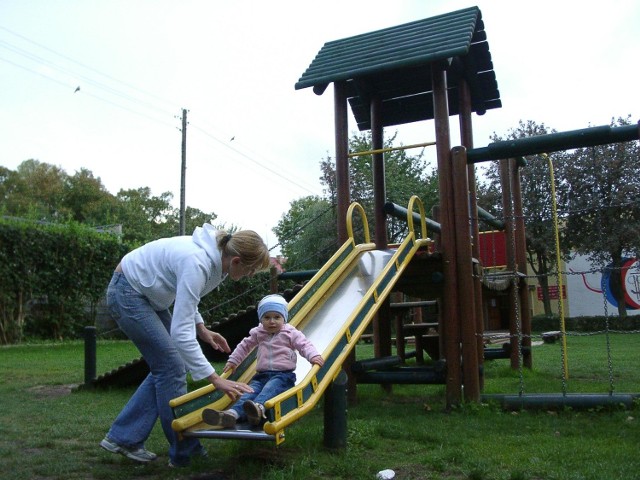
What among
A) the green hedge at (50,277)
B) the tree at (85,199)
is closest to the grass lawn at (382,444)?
the green hedge at (50,277)

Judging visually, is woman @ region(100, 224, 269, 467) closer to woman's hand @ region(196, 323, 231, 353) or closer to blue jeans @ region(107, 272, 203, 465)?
blue jeans @ region(107, 272, 203, 465)

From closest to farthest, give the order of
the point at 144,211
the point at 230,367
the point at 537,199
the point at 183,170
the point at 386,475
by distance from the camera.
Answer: the point at 386,475 < the point at 230,367 < the point at 537,199 < the point at 183,170 < the point at 144,211

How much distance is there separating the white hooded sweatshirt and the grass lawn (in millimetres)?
751

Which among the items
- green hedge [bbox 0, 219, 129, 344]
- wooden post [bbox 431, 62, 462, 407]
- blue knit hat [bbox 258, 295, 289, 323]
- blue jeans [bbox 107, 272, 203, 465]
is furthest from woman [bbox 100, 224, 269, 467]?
green hedge [bbox 0, 219, 129, 344]

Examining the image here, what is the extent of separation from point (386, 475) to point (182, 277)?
162cm

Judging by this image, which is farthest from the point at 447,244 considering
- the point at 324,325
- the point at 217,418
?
the point at 217,418

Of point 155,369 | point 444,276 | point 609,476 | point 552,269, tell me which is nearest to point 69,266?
point 444,276

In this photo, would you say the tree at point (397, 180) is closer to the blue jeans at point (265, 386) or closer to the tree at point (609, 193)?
the tree at point (609, 193)

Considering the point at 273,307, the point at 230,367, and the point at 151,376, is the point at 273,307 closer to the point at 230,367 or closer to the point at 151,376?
the point at 230,367

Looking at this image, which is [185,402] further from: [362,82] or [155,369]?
[362,82]

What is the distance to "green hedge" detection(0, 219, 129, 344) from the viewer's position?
16.2 meters

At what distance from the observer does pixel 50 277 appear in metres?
17.2

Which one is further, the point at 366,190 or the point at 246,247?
the point at 366,190

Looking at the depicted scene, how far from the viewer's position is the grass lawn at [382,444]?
12.7 feet
